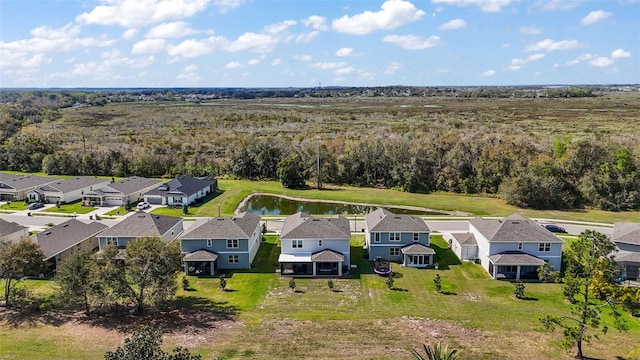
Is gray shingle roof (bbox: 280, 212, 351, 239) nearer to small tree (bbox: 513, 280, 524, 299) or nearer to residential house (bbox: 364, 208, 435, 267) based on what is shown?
residential house (bbox: 364, 208, 435, 267)

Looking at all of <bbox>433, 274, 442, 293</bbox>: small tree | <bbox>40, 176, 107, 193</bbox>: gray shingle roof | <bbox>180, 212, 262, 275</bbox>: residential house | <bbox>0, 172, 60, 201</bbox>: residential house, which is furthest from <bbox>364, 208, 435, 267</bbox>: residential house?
<bbox>0, 172, 60, 201</bbox>: residential house

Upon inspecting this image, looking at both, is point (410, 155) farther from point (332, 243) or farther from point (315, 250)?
point (315, 250)

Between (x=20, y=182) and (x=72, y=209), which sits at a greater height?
(x=20, y=182)

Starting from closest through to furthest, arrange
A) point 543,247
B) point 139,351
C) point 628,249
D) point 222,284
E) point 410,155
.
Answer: point 139,351
point 222,284
point 628,249
point 543,247
point 410,155

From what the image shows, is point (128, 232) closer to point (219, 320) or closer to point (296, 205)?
point (219, 320)

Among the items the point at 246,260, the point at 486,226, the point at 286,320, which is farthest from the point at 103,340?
the point at 486,226

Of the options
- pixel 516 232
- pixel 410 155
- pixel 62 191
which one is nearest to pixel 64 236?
pixel 62 191
